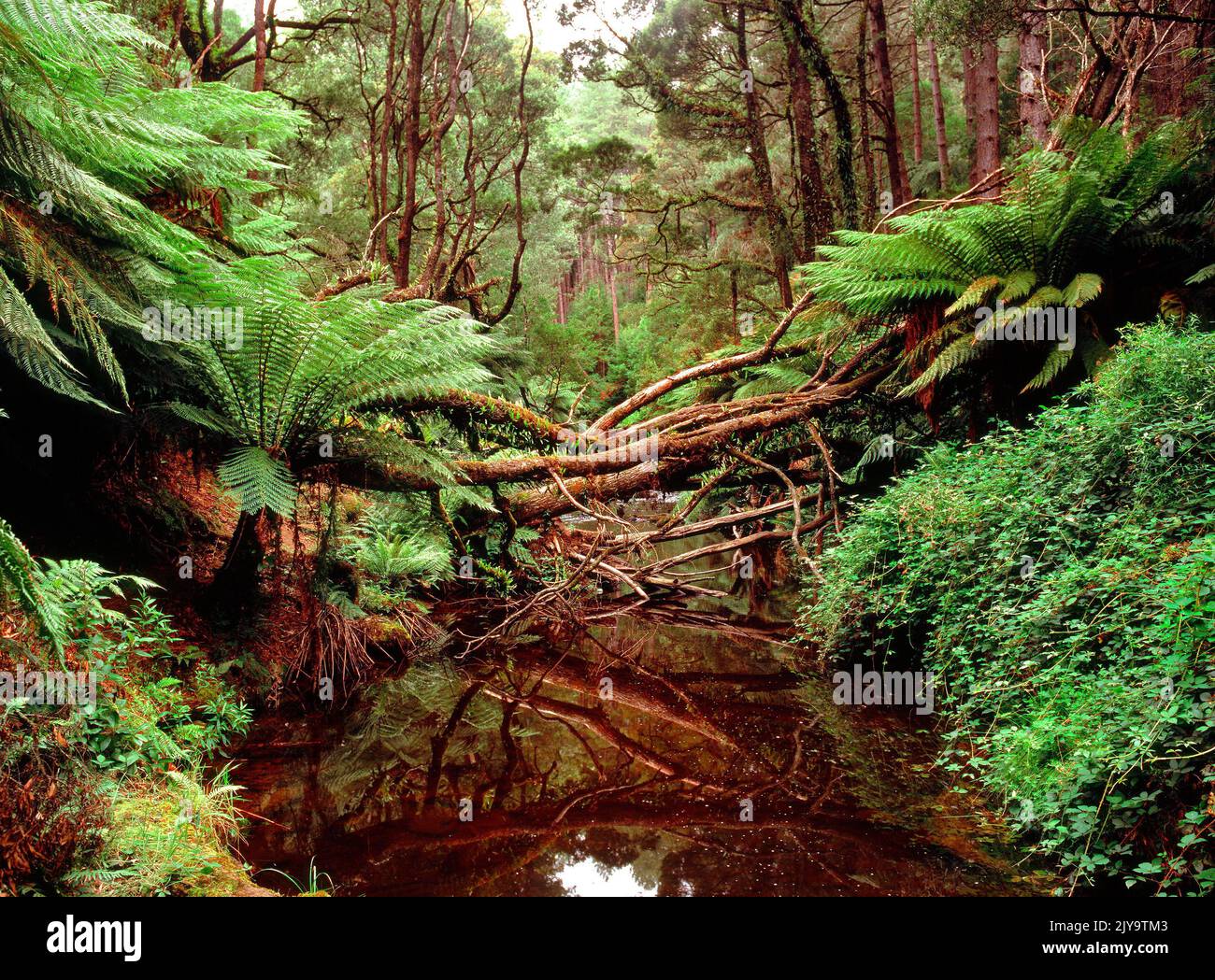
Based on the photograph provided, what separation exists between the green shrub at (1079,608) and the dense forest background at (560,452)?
2 cm

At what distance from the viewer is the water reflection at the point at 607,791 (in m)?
2.54

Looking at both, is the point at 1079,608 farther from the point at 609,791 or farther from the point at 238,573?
the point at 238,573

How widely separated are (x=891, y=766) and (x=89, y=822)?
307 cm

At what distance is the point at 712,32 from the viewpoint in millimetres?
13500

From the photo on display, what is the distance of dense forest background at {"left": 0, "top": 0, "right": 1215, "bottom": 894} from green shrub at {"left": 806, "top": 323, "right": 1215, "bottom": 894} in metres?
→ 0.02

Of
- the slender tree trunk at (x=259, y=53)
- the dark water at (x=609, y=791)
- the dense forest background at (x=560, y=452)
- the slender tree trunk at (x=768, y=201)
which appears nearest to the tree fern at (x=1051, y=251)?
the dense forest background at (x=560, y=452)

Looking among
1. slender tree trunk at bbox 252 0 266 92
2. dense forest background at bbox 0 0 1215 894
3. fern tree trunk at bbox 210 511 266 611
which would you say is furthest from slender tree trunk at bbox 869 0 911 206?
fern tree trunk at bbox 210 511 266 611

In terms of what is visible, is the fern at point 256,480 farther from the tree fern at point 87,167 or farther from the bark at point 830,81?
the bark at point 830,81

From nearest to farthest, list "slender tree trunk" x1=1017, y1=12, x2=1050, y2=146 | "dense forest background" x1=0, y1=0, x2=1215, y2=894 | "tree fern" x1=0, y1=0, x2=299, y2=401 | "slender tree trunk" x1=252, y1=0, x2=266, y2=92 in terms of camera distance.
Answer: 1. "dense forest background" x1=0, y1=0, x2=1215, y2=894
2. "tree fern" x1=0, y1=0, x2=299, y2=401
3. "slender tree trunk" x1=252, y1=0, x2=266, y2=92
4. "slender tree trunk" x1=1017, y1=12, x2=1050, y2=146

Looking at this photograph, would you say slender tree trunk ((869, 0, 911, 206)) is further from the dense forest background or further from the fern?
the fern

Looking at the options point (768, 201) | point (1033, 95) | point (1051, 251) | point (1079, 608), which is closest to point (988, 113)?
point (1033, 95)

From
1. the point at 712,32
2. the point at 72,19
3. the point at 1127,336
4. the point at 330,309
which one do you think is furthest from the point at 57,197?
the point at 712,32

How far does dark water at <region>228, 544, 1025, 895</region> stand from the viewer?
2.54 meters

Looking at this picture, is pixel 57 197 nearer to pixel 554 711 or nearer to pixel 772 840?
pixel 554 711
